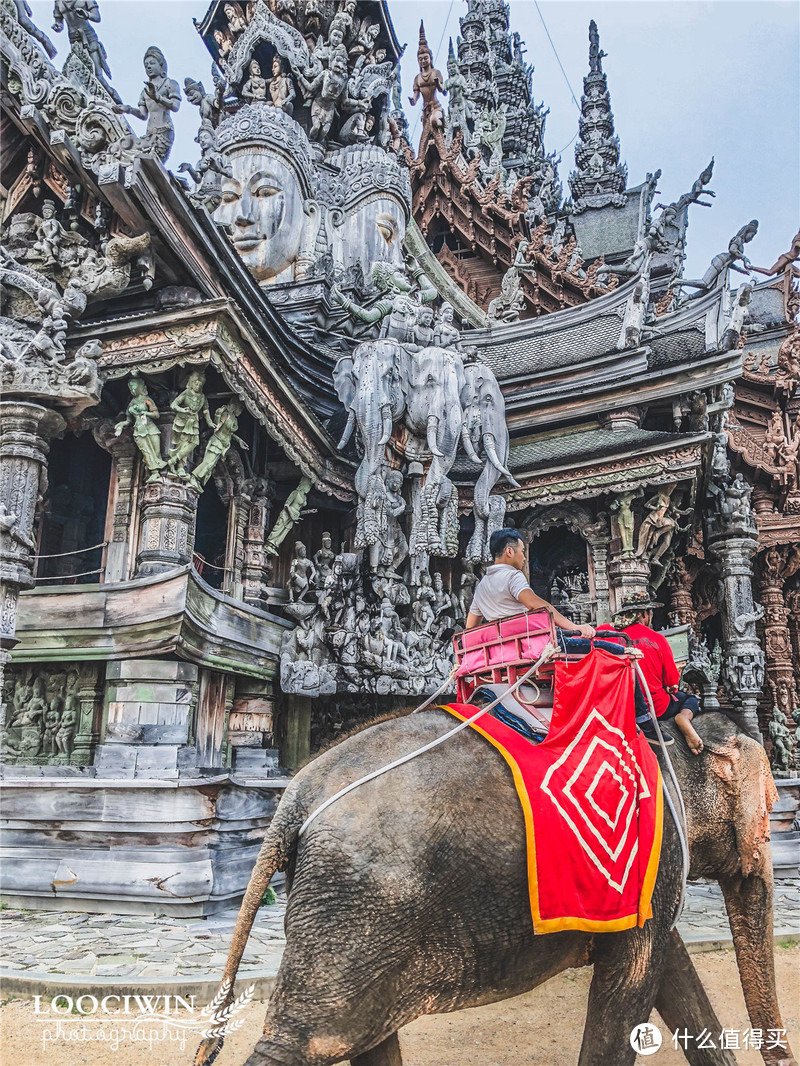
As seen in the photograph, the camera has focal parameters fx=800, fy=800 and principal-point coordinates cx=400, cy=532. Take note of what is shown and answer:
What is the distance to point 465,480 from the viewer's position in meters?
12.3

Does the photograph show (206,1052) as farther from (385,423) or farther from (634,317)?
(634,317)

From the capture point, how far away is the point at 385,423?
34.4 feet

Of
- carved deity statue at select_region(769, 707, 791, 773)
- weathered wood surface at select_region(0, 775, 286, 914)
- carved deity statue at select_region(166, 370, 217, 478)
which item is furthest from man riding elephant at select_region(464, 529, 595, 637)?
carved deity statue at select_region(769, 707, 791, 773)

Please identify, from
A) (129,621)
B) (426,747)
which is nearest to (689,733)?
(426,747)

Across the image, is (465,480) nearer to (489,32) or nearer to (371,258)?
(371,258)

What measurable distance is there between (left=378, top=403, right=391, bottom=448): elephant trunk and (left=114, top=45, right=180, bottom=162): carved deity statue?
3958 millimetres

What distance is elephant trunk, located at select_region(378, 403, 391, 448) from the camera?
34.3 ft

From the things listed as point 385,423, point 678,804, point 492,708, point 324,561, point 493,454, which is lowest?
point 678,804

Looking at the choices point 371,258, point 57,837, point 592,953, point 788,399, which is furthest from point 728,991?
point 788,399

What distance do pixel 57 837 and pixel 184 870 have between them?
132 centimetres

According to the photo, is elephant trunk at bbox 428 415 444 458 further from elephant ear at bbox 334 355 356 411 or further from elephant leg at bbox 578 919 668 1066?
elephant leg at bbox 578 919 668 1066

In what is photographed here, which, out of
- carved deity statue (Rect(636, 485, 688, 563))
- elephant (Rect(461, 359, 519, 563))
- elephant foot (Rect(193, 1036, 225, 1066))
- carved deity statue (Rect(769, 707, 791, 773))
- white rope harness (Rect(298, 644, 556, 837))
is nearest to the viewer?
elephant foot (Rect(193, 1036, 225, 1066))

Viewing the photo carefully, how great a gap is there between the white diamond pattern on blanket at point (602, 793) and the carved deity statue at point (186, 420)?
6.17m

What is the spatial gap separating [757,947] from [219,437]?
714 centimetres
